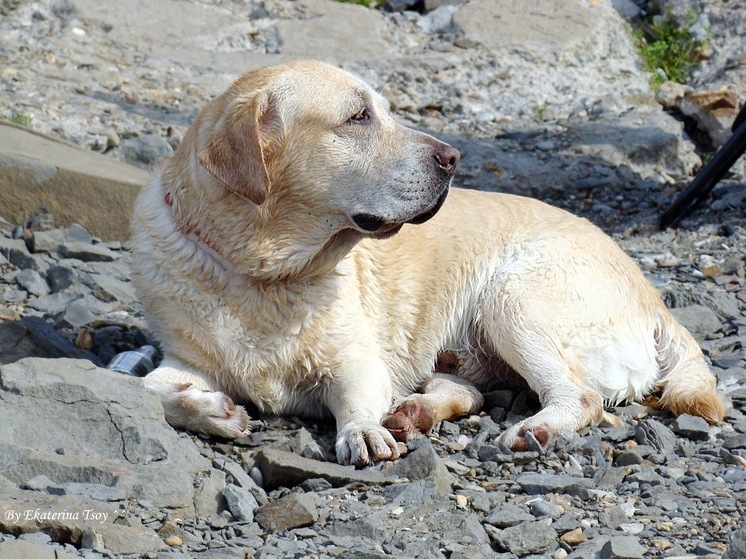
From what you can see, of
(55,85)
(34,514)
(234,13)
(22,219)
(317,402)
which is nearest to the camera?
(34,514)

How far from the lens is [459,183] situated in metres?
8.01

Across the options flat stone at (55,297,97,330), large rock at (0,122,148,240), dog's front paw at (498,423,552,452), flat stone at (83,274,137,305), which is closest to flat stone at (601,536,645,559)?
dog's front paw at (498,423,552,452)

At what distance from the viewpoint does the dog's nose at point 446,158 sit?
404 cm

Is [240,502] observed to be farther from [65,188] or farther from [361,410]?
[65,188]

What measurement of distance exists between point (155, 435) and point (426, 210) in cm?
137

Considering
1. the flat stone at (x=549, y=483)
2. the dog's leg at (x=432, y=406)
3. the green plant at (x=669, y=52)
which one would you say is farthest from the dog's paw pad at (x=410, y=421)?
the green plant at (x=669, y=52)

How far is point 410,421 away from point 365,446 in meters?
0.40

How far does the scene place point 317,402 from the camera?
175 inches

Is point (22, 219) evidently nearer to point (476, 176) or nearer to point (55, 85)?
point (55, 85)

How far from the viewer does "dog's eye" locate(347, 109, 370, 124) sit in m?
4.11

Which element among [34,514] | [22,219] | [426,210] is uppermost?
[426,210]

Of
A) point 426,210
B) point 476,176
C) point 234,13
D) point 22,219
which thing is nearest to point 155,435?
point 426,210

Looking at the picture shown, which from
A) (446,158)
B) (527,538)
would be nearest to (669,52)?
(446,158)

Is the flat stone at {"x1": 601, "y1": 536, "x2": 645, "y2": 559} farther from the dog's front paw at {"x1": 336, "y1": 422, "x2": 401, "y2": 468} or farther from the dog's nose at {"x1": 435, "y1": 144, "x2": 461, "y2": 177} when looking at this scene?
the dog's nose at {"x1": 435, "y1": 144, "x2": 461, "y2": 177}
